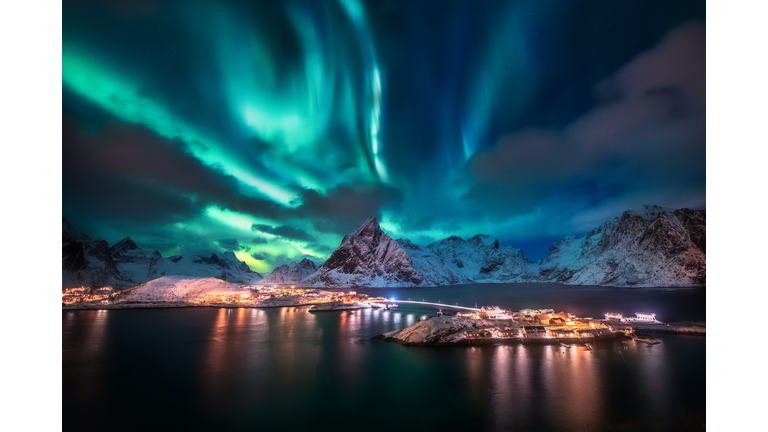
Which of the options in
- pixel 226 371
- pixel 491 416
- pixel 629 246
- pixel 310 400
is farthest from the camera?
pixel 629 246

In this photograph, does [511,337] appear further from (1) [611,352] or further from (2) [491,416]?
(2) [491,416]

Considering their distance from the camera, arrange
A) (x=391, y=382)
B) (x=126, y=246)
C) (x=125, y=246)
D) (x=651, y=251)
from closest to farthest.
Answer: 1. (x=391, y=382)
2. (x=651, y=251)
3. (x=125, y=246)
4. (x=126, y=246)

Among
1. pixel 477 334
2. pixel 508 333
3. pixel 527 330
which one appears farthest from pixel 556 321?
pixel 477 334

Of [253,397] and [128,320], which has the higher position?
[253,397]

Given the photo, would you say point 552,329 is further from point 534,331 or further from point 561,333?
point 534,331

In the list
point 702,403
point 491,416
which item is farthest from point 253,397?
point 702,403

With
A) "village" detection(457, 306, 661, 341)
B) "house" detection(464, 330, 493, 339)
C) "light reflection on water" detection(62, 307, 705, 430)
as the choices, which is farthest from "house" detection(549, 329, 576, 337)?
"house" detection(464, 330, 493, 339)

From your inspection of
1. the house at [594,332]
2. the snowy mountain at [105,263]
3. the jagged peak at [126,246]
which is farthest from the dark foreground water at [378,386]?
the jagged peak at [126,246]

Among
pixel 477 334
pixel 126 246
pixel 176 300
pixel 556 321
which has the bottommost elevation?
pixel 176 300

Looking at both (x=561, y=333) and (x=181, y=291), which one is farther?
(x=181, y=291)
